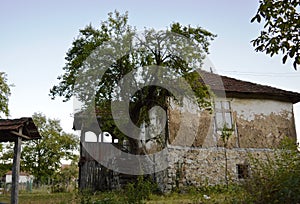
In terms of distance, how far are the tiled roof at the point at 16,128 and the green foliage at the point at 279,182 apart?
5.13m

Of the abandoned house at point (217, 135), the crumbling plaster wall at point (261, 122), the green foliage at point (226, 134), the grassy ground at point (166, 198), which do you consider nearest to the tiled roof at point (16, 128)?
the grassy ground at point (166, 198)

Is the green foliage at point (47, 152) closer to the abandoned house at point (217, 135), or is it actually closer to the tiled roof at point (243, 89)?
the abandoned house at point (217, 135)

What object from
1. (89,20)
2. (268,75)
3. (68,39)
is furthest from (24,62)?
(268,75)

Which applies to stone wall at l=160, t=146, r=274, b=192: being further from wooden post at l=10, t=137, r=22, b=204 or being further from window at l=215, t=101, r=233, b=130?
wooden post at l=10, t=137, r=22, b=204

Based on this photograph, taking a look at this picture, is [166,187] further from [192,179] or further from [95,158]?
[95,158]

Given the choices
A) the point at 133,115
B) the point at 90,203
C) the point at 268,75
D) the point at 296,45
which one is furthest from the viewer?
the point at 268,75

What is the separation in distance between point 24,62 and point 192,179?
7.37m

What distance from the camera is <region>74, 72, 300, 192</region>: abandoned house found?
491 inches

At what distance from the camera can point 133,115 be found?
11336mm

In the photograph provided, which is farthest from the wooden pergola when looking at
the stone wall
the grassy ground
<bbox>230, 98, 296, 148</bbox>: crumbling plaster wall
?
<bbox>230, 98, 296, 148</bbox>: crumbling plaster wall

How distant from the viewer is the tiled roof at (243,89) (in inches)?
547

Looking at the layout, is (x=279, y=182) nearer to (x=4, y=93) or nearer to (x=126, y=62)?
(x=126, y=62)

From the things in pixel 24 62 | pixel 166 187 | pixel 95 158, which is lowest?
pixel 166 187

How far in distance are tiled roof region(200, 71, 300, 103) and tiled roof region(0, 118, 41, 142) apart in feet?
25.2
